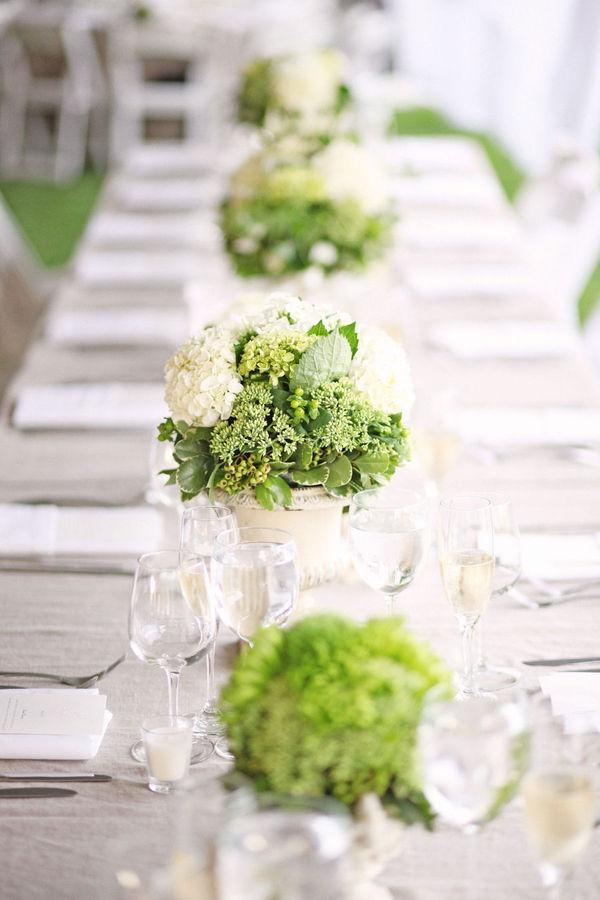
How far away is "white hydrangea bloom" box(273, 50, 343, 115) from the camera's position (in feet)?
11.7

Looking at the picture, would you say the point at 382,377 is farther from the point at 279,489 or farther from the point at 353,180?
the point at 353,180

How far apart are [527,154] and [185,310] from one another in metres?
7.14

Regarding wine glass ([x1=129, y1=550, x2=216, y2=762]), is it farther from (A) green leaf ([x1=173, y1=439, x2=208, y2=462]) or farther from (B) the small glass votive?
(A) green leaf ([x1=173, y1=439, x2=208, y2=462])

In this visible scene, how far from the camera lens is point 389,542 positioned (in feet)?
4.29

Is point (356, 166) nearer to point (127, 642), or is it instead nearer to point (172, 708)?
point (127, 642)

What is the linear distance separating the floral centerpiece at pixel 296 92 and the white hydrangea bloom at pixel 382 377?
2.13m

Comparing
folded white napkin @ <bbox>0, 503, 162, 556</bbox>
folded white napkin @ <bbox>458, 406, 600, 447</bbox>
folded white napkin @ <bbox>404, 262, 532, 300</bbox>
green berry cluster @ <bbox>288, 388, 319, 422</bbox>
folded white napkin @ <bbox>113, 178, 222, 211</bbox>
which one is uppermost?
green berry cluster @ <bbox>288, 388, 319, 422</bbox>

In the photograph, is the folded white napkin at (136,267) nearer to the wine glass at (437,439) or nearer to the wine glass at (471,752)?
the wine glass at (437,439)

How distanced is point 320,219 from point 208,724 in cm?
167

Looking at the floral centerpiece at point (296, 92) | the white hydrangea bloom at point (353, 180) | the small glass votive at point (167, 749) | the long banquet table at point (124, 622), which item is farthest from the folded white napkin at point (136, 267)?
the small glass votive at point (167, 749)

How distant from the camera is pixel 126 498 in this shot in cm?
203

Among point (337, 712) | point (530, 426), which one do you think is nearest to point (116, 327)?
point (530, 426)

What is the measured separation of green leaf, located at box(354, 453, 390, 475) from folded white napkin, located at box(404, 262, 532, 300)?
195cm

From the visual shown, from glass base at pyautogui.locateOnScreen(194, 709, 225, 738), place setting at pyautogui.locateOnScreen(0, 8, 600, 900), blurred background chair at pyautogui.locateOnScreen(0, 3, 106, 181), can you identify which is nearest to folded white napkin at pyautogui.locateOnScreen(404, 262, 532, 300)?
place setting at pyautogui.locateOnScreen(0, 8, 600, 900)
